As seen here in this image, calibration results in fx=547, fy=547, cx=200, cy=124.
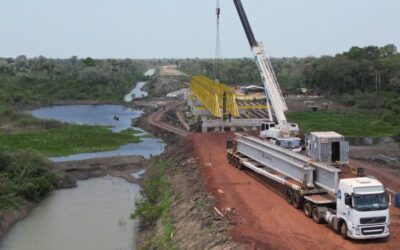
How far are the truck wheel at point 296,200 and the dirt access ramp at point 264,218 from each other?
9.0 inches

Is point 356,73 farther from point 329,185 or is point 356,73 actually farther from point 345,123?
point 329,185

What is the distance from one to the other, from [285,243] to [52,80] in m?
152

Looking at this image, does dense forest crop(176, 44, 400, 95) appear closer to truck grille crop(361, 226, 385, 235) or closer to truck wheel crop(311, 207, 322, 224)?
truck wheel crop(311, 207, 322, 224)

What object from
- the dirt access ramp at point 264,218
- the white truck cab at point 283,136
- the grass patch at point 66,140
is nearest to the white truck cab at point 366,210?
the dirt access ramp at point 264,218

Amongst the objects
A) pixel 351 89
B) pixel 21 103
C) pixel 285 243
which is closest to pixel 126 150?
pixel 285 243

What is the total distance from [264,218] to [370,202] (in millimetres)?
5639

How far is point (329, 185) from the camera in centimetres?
2273

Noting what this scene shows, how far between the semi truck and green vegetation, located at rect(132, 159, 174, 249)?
5840 millimetres

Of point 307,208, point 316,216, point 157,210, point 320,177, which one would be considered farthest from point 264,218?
point 157,210

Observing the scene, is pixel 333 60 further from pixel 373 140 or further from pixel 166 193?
pixel 166 193

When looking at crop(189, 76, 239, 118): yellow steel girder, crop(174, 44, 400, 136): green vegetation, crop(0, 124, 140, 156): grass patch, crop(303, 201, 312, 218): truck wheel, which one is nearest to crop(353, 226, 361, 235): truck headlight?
crop(303, 201, 312, 218): truck wheel

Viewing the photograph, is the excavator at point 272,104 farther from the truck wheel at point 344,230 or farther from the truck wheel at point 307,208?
the truck wheel at point 344,230

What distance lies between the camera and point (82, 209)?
38156 mm

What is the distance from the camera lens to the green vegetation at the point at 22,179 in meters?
37.3
